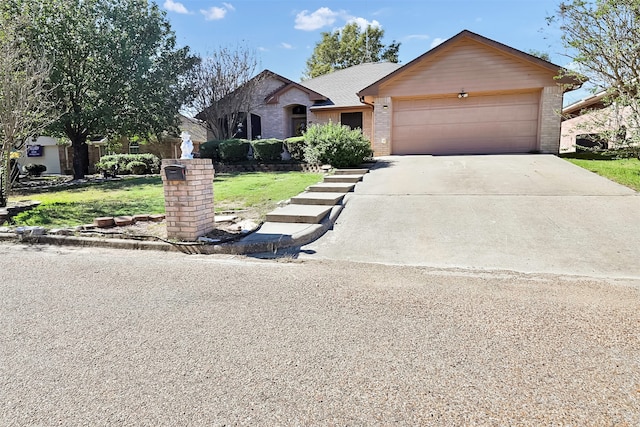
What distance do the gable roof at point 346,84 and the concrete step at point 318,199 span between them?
35.1 ft

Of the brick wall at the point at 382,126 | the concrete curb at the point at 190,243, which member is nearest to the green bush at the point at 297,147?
the brick wall at the point at 382,126

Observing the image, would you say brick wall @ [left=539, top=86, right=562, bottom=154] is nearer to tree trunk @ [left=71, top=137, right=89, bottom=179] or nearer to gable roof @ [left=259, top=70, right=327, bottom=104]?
gable roof @ [left=259, top=70, right=327, bottom=104]

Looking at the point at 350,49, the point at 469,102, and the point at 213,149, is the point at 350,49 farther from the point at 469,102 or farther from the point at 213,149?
the point at 213,149

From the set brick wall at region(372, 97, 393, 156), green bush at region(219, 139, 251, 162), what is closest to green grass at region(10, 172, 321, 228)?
green bush at region(219, 139, 251, 162)

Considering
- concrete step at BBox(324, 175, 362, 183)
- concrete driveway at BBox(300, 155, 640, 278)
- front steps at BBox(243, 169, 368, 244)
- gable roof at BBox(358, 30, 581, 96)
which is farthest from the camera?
gable roof at BBox(358, 30, 581, 96)

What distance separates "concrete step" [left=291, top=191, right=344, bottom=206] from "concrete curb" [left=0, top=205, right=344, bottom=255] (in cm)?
131

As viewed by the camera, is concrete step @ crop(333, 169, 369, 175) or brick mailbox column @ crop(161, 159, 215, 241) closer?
brick mailbox column @ crop(161, 159, 215, 241)

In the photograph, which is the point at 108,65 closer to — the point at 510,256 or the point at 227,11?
the point at 227,11

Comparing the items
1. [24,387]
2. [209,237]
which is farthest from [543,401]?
[209,237]

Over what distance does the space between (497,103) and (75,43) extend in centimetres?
1839

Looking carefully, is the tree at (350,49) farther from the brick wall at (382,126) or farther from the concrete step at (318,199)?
the concrete step at (318,199)

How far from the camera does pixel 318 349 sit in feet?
9.03

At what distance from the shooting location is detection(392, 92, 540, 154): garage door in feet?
48.1

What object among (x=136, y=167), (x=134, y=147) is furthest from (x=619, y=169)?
(x=134, y=147)
